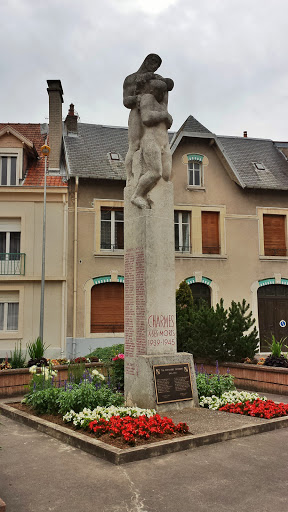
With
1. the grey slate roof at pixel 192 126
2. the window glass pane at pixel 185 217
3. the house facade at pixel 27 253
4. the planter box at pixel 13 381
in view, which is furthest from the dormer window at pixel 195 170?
the planter box at pixel 13 381

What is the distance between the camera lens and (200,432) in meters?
6.45

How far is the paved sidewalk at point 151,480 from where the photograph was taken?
14.1ft

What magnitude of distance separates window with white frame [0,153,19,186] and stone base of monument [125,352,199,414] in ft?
46.2

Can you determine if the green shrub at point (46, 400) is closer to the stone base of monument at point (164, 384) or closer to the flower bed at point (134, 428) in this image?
the stone base of monument at point (164, 384)

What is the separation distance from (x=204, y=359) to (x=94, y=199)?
10.2 metres

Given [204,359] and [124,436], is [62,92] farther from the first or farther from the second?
[124,436]

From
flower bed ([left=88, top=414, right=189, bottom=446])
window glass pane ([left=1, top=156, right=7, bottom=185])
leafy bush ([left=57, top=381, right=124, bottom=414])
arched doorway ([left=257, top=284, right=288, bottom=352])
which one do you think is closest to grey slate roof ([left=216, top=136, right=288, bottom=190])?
arched doorway ([left=257, top=284, right=288, bottom=352])

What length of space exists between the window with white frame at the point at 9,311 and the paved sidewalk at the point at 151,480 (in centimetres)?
1342

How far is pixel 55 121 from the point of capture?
21.4 meters

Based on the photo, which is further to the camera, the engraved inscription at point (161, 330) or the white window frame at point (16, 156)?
the white window frame at point (16, 156)

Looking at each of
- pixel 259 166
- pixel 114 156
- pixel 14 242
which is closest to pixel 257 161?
pixel 259 166

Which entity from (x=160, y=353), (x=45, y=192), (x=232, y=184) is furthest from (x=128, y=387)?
(x=232, y=184)

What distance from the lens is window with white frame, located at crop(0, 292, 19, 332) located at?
19.2 meters

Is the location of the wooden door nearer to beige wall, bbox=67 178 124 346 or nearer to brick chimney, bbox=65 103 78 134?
beige wall, bbox=67 178 124 346
